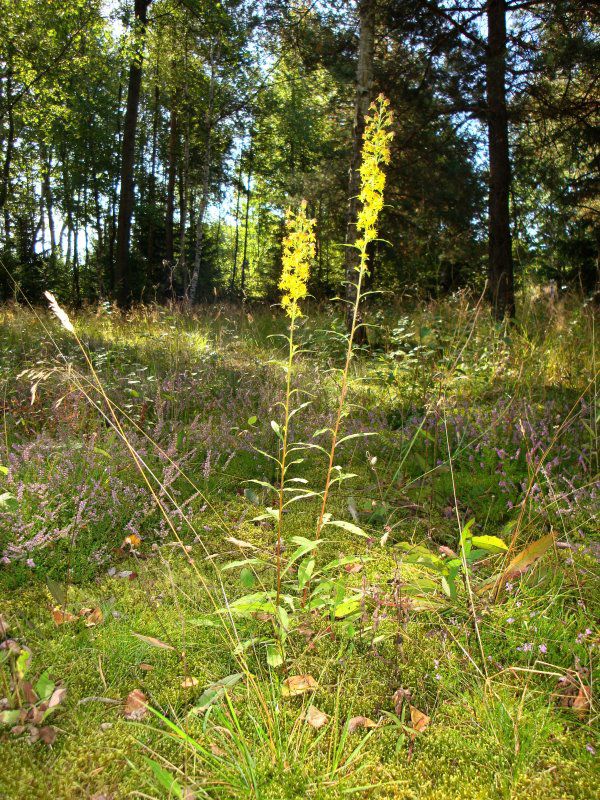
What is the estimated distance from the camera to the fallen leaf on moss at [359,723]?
156 centimetres

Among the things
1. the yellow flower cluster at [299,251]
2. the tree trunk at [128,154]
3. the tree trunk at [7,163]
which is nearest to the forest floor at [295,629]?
the yellow flower cluster at [299,251]

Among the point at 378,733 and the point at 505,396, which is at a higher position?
the point at 505,396

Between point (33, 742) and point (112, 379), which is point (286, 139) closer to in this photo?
point (112, 379)

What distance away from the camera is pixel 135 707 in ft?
5.29

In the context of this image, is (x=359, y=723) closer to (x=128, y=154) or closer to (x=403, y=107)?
(x=403, y=107)

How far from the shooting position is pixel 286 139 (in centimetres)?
2866

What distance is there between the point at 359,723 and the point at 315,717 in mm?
139

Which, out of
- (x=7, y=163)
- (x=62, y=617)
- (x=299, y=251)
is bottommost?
(x=62, y=617)

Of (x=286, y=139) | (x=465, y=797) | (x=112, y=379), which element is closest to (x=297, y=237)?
(x=465, y=797)

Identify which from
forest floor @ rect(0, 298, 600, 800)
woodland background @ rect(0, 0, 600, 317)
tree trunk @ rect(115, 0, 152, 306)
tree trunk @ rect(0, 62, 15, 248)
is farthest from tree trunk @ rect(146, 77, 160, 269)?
forest floor @ rect(0, 298, 600, 800)

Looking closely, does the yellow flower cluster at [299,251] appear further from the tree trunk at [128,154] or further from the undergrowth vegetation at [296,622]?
the tree trunk at [128,154]

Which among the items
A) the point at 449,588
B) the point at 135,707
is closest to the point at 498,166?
the point at 449,588

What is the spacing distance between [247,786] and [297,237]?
1650mm

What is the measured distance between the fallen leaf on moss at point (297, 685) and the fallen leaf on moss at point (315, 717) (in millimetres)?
66
